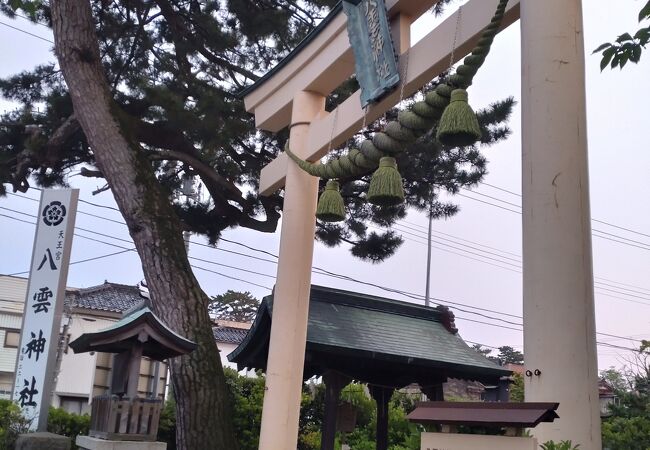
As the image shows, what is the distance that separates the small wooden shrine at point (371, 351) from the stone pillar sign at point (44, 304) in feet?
6.71

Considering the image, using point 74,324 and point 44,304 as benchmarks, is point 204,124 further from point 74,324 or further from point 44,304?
point 74,324

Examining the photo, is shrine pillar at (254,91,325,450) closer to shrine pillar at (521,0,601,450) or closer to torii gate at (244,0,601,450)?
torii gate at (244,0,601,450)

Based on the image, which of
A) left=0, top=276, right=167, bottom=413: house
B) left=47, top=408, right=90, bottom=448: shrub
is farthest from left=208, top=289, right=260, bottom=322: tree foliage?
left=47, top=408, right=90, bottom=448: shrub

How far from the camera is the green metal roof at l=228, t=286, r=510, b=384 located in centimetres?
612

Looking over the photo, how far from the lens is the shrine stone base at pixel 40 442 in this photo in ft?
21.4

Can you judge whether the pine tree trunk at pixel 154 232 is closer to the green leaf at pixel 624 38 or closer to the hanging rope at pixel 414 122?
the hanging rope at pixel 414 122

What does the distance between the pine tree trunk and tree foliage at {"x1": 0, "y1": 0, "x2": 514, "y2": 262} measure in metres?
0.41

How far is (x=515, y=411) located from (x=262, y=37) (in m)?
6.99

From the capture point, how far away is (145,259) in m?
6.95

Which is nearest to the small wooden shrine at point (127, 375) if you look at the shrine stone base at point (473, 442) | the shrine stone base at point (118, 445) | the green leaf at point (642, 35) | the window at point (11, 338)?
the shrine stone base at point (118, 445)

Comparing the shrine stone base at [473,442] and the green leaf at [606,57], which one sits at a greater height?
the green leaf at [606,57]

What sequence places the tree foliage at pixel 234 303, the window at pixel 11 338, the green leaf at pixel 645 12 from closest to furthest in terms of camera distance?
the green leaf at pixel 645 12 < the window at pixel 11 338 < the tree foliage at pixel 234 303

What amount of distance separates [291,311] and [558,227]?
2765 millimetres

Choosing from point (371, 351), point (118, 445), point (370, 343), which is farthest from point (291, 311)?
point (118, 445)
